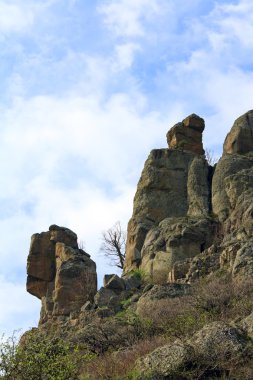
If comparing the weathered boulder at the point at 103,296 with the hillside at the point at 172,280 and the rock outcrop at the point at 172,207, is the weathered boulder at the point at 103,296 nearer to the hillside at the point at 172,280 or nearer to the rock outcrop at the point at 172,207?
the hillside at the point at 172,280

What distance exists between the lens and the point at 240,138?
52094mm

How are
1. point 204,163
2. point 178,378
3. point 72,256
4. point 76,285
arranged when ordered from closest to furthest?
point 178,378 → point 76,285 → point 72,256 → point 204,163

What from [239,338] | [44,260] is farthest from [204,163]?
[239,338]

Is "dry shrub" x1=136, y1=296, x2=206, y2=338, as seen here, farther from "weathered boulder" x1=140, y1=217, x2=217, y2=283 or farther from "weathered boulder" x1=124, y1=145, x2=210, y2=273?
"weathered boulder" x1=124, y1=145, x2=210, y2=273

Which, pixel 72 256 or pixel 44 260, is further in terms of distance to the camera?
pixel 44 260

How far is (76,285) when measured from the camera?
1612 inches

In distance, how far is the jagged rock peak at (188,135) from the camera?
182ft

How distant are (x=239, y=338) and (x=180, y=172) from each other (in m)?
31.6

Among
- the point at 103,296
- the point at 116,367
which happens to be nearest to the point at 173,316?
the point at 116,367

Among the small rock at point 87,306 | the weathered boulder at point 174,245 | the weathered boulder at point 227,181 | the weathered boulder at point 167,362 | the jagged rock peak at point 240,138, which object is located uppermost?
the jagged rock peak at point 240,138

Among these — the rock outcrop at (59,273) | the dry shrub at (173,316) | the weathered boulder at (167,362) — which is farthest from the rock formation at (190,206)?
the weathered boulder at (167,362)

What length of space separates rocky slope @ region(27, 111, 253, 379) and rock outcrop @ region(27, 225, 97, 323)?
0.22ft

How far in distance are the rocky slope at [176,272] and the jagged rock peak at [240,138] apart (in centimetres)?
7

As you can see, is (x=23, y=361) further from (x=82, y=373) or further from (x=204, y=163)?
(x=204, y=163)
